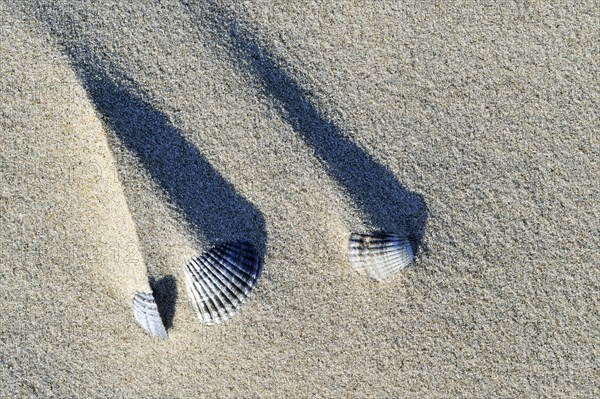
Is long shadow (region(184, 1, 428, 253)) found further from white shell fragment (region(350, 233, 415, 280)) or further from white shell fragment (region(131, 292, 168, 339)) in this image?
white shell fragment (region(131, 292, 168, 339))

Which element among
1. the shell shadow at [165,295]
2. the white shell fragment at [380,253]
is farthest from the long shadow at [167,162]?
the white shell fragment at [380,253]

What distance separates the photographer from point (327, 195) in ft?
11.1

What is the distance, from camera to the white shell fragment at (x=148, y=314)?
3.28 m

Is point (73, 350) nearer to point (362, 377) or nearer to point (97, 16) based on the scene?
point (362, 377)

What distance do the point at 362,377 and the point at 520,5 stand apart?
7.59ft

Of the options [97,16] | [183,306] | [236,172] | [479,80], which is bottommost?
[183,306]

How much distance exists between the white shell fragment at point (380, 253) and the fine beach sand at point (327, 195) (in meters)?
0.08

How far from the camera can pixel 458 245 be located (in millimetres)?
3436

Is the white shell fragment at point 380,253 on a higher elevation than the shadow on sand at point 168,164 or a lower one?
lower

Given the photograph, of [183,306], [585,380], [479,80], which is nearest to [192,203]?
[183,306]

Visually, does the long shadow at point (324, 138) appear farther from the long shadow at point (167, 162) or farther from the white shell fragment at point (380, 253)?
the long shadow at point (167, 162)

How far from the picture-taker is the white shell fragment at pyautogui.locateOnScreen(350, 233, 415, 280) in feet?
10.8

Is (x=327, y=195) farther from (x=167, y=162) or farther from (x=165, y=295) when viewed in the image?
(x=165, y=295)

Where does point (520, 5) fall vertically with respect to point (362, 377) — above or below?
above
